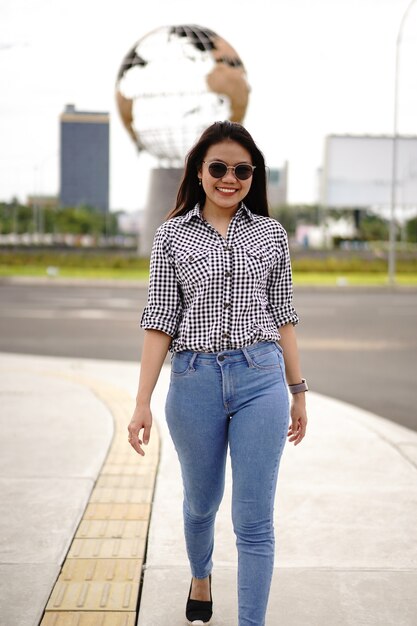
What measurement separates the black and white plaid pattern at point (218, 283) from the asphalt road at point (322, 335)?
3968mm

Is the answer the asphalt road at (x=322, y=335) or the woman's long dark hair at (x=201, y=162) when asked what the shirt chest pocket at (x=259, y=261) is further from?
the asphalt road at (x=322, y=335)

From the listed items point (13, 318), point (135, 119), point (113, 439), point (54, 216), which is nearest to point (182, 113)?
point (135, 119)

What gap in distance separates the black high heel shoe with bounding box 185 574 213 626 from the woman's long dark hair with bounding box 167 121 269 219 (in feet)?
4.50

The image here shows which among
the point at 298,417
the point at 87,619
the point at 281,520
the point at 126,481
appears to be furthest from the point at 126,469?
the point at 298,417

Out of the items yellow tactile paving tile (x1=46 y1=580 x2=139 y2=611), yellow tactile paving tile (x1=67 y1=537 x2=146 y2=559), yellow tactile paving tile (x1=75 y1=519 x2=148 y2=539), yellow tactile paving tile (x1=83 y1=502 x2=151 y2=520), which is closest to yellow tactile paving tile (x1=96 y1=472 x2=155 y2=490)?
yellow tactile paving tile (x1=83 y1=502 x2=151 y2=520)

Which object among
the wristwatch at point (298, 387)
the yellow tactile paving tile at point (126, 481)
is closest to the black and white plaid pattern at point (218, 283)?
the wristwatch at point (298, 387)

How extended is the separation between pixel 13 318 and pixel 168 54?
1705cm

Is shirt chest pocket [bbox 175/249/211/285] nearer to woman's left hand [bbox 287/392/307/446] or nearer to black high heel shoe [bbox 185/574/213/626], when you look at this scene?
woman's left hand [bbox 287/392/307/446]

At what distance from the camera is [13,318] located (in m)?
14.0

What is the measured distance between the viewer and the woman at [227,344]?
2.50m

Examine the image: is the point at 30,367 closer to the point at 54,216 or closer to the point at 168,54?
the point at 168,54

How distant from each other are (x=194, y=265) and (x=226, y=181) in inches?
12.1

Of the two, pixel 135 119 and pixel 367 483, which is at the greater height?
→ pixel 135 119

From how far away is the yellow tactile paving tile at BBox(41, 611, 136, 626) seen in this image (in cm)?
279
